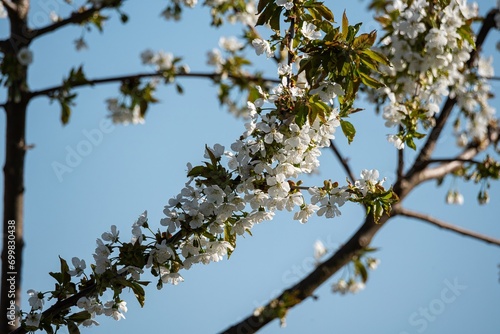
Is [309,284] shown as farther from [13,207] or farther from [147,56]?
[147,56]

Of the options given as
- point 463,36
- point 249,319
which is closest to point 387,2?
point 463,36

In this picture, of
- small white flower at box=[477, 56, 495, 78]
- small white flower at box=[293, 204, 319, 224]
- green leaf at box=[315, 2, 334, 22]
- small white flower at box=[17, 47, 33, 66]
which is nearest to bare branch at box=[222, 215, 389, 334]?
small white flower at box=[477, 56, 495, 78]

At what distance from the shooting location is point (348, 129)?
2035mm

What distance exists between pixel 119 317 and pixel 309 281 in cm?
163

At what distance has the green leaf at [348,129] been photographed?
203 centimetres

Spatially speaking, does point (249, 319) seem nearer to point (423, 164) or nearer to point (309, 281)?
Answer: point (309, 281)

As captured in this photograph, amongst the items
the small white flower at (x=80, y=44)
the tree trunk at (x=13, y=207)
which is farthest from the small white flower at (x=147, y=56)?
the tree trunk at (x=13, y=207)

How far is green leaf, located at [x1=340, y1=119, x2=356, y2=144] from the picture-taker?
203 cm

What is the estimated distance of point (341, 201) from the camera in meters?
1.93

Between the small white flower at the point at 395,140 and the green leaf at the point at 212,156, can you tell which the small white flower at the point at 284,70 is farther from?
the small white flower at the point at 395,140

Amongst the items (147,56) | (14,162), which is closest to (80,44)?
(147,56)

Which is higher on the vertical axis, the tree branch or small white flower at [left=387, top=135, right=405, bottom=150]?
the tree branch

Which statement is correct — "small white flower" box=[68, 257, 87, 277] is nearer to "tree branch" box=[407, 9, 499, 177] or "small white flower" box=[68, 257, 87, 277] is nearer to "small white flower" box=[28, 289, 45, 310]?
"small white flower" box=[28, 289, 45, 310]

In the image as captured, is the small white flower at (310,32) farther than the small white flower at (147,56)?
No
